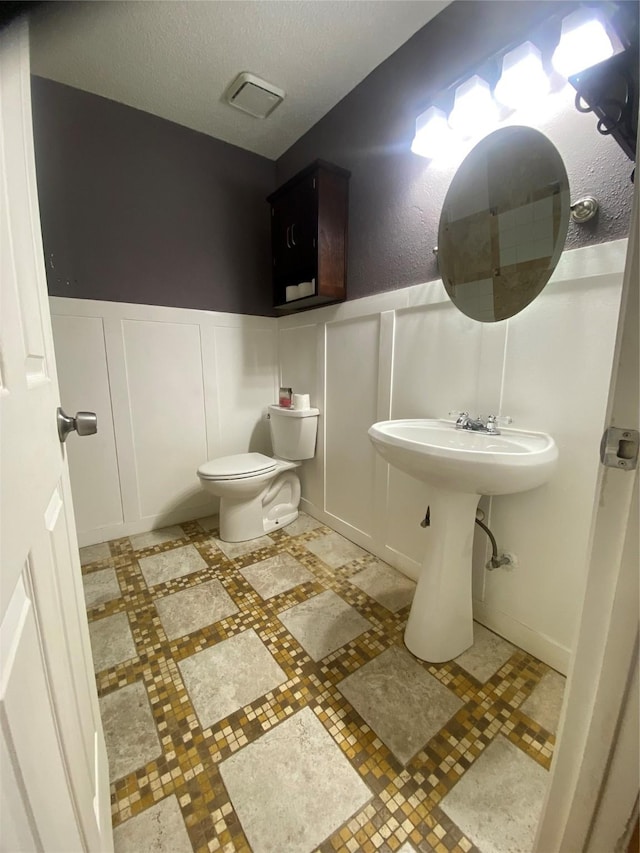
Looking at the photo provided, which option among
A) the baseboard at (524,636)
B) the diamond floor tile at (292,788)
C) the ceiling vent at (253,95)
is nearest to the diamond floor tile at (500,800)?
the diamond floor tile at (292,788)

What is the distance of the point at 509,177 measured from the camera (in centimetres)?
111

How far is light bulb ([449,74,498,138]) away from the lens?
1.09 metres

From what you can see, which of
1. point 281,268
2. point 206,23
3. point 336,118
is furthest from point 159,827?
point 336,118

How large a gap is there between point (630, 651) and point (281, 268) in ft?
6.95

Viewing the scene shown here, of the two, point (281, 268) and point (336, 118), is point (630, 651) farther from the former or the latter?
point (336, 118)

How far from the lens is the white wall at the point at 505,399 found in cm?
99

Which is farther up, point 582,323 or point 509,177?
point 509,177

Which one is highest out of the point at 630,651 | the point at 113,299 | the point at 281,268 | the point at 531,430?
the point at 281,268

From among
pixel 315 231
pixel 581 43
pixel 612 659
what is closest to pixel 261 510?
pixel 315 231

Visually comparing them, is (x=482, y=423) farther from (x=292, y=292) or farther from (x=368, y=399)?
(x=292, y=292)

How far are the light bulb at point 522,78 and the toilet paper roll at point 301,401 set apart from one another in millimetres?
1449

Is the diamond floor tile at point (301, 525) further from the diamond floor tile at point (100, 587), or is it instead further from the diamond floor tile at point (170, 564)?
the diamond floor tile at point (100, 587)

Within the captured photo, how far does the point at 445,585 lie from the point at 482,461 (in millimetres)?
525

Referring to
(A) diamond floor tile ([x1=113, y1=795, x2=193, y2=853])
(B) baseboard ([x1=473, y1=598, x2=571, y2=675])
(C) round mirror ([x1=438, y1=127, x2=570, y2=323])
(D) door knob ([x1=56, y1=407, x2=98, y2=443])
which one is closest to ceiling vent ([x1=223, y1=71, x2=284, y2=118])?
(C) round mirror ([x1=438, y1=127, x2=570, y2=323])
